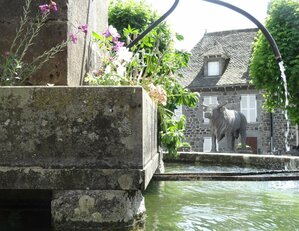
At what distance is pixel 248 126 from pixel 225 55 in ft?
14.7

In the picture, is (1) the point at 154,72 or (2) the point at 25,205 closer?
(2) the point at 25,205

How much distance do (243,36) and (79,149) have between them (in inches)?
967

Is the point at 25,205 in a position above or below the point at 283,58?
below

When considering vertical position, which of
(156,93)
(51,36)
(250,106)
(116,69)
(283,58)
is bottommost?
(156,93)

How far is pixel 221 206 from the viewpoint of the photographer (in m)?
3.19

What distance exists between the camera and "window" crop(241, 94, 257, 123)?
22612 millimetres

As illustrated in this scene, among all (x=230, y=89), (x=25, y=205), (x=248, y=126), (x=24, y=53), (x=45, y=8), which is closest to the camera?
(x=45, y=8)

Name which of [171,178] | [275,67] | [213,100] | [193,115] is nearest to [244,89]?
[213,100]

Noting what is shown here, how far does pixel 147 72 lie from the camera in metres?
3.93

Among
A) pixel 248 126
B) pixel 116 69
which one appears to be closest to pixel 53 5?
pixel 116 69

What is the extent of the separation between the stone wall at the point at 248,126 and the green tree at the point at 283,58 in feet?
15.2

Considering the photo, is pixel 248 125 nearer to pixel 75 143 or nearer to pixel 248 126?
pixel 248 126

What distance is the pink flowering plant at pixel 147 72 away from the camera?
3322 mm

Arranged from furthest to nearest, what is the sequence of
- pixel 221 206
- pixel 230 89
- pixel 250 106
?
pixel 230 89 < pixel 250 106 < pixel 221 206
